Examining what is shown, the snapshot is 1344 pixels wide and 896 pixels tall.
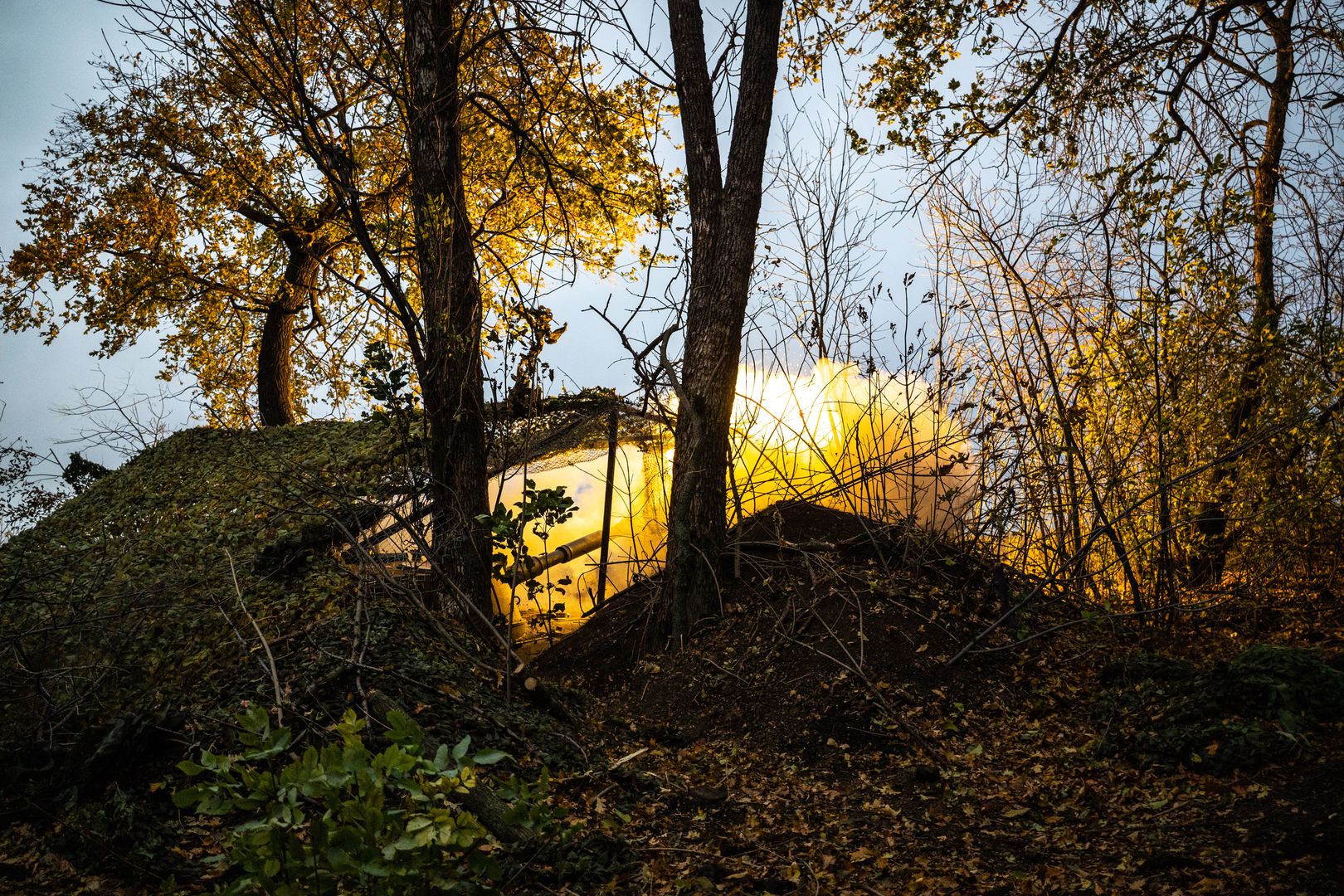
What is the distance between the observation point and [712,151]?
229 inches

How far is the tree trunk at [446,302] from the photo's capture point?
588cm

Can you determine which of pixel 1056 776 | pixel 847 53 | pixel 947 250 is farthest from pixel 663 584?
pixel 847 53

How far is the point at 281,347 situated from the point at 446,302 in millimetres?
8988

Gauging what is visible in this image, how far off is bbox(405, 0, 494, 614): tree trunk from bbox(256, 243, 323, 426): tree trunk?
778cm

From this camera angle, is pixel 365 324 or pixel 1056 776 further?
pixel 365 324

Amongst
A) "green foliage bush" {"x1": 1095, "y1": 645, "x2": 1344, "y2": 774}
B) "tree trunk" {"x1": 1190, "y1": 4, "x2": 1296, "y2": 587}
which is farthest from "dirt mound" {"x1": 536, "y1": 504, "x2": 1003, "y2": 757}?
"tree trunk" {"x1": 1190, "y1": 4, "x2": 1296, "y2": 587}

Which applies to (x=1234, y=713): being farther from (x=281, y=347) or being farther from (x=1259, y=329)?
(x=281, y=347)

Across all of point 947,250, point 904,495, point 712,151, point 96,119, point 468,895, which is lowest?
point 468,895

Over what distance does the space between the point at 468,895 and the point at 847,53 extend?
7181 millimetres

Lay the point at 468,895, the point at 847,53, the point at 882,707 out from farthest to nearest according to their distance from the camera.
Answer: the point at 847,53
the point at 882,707
the point at 468,895

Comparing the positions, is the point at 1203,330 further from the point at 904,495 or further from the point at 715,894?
the point at 715,894

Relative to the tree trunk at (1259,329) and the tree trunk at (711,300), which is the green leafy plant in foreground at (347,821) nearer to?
the tree trunk at (711,300)

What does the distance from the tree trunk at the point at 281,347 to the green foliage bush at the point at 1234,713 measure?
12.3 metres

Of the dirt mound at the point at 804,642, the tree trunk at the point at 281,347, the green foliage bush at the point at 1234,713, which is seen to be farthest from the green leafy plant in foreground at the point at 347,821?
the tree trunk at the point at 281,347
